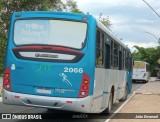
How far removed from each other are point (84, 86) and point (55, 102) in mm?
873

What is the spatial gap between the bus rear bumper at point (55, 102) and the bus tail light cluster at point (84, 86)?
12cm

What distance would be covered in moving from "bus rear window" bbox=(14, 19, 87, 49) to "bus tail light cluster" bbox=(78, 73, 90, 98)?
0.86 metres

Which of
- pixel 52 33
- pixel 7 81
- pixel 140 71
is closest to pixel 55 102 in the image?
pixel 7 81

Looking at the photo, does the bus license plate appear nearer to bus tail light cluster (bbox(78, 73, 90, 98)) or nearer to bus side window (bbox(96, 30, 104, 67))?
bus tail light cluster (bbox(78, 73, 90, 98))

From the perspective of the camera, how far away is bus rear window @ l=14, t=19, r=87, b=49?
12328 millimetres

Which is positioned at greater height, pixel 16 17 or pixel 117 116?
pixel 16 17

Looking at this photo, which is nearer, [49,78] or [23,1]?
[49,78]

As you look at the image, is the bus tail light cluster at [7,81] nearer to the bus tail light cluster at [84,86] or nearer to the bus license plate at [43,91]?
the bus license plate at [43,91]

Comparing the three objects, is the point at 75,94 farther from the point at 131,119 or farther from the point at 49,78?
the point at 131,119

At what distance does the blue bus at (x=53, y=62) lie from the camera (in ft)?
39.5

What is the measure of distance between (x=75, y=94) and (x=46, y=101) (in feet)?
2.59

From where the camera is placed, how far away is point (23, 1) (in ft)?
117

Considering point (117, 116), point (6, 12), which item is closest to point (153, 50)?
point (6, 12)

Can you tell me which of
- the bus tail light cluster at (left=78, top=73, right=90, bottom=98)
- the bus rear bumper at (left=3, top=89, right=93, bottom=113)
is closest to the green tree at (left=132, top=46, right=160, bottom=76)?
the bus tail light cluster at (left=78, top=73, right=90, bottom=98)
